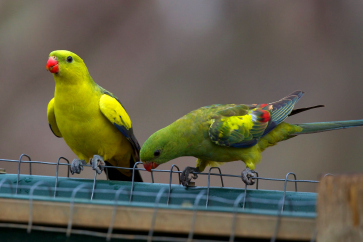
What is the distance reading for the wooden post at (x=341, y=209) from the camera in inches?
50.4

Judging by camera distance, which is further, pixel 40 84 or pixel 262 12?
pixel 40 84

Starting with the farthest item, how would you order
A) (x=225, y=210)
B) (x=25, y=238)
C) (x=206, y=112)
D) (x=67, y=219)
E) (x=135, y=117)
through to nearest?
(x=135, y=117)
(x=206, y=112)
(x=25, y=238)
(x=67, y=219)
(x=225, y=210)

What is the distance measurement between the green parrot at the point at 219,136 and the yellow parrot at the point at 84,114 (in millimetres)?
404

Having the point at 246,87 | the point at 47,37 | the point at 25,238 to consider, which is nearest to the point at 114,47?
the point at 47,37

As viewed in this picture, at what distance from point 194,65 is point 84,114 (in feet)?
9.93

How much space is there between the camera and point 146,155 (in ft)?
10.2

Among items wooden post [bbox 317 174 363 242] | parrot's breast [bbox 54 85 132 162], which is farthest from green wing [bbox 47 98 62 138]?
wooden post [bbox 317 174 363 242]

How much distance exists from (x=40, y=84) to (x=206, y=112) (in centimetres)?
359

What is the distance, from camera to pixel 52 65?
313 cm

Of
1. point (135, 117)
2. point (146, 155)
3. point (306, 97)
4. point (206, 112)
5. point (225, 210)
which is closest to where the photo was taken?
point (225, 210)

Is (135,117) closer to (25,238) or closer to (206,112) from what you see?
(206,112)

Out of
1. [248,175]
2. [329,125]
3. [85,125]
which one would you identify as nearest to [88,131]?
[85,125]

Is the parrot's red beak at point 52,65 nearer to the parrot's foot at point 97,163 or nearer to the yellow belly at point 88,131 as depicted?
the yellow belly at point 88,131

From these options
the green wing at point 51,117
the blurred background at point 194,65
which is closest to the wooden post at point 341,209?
the green wing at point 51,117
